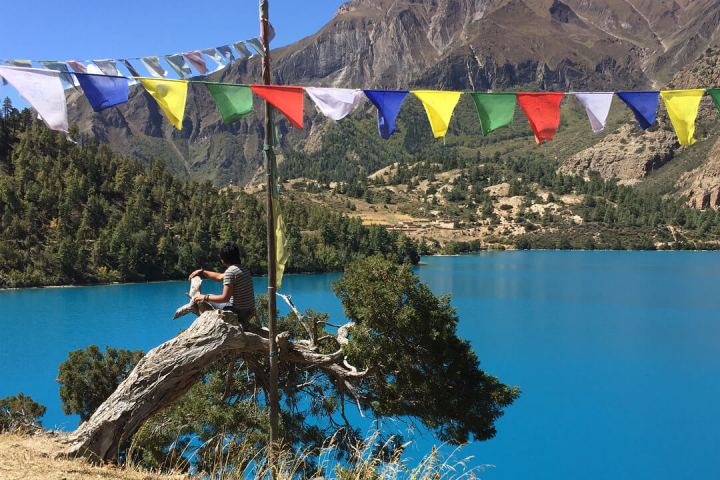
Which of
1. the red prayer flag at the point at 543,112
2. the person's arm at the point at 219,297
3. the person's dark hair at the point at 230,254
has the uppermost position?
the red prayer flag at the point at 543,112

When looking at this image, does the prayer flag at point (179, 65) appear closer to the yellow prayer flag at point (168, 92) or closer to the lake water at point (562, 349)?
the yellow prayer flag at point (168, 92)

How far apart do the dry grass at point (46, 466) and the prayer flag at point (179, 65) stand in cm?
402

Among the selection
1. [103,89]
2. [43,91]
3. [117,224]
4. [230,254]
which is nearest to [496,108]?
[230,254]

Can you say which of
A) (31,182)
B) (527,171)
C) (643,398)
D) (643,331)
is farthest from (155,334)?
(527,171)

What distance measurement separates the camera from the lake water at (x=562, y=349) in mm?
20984

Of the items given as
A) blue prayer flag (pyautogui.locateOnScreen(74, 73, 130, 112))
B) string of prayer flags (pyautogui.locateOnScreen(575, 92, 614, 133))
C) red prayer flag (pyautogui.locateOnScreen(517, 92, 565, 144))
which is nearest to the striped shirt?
blue prayer flag (pyautogui.locateOnScreen(74, 73, 130, 112))

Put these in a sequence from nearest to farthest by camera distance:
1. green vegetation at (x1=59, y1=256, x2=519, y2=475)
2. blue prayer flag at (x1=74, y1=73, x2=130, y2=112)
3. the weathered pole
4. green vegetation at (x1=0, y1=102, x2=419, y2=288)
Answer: blue prayer flag at (x1=74, y1=73, x2=130, y2=112) → the weathered pole → green vegetation at (x1=59, y1=256, x2=519, y2=475) → green vegetation at (x1=0, y1=102, x2=419, y2=288)

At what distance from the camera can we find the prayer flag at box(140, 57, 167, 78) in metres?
6.57

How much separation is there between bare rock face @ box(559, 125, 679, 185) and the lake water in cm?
9435

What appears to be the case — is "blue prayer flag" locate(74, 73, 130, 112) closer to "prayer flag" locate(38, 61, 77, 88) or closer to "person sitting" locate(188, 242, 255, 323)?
"prayer flag" locate(38, 61, 77, 88)

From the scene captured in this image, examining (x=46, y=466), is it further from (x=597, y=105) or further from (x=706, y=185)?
(x=706, y=185)

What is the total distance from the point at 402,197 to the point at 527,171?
33050mm

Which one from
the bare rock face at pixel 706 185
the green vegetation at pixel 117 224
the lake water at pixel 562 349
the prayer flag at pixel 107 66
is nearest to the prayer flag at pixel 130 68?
the prayer flag at pixel 107 66

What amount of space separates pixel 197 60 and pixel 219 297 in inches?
105
